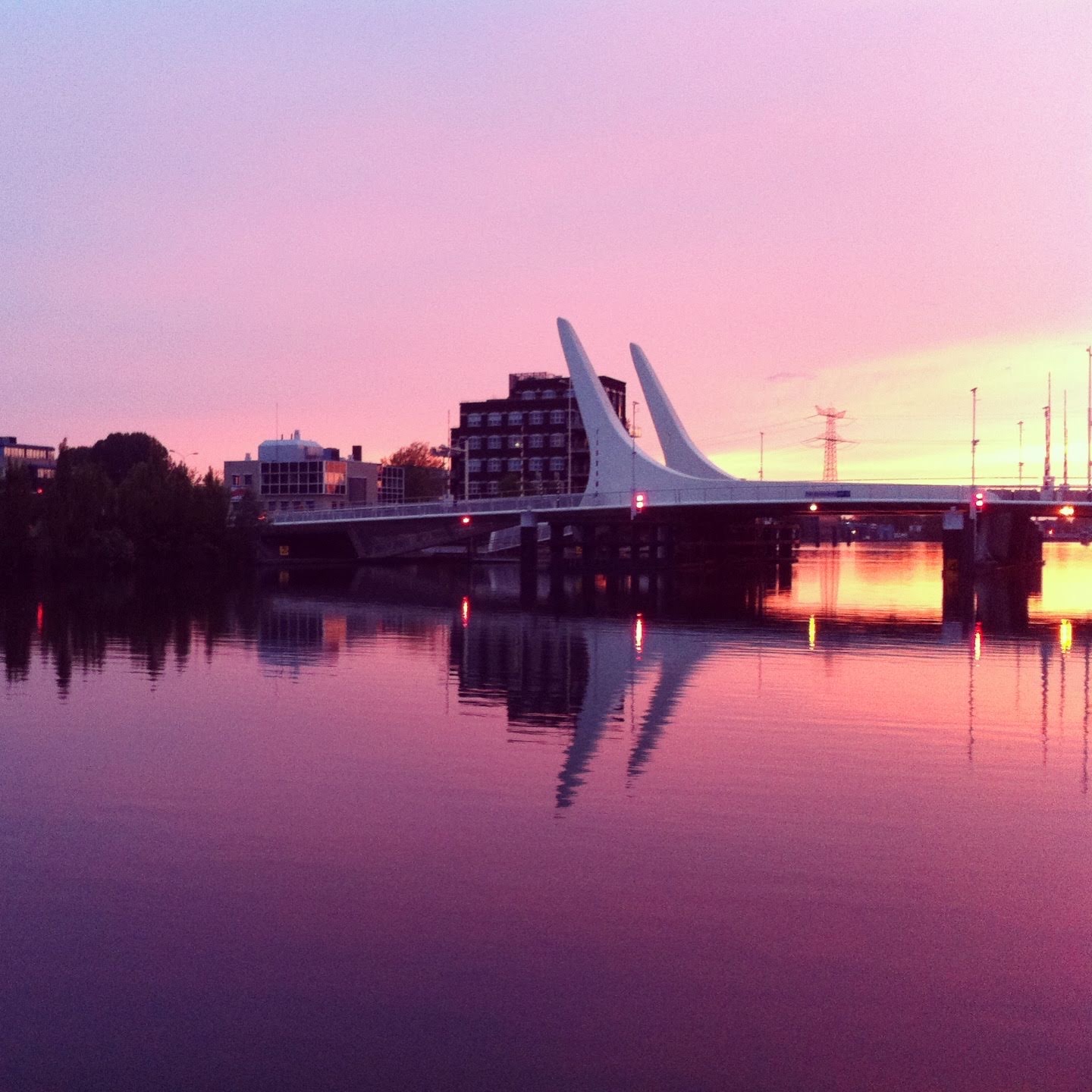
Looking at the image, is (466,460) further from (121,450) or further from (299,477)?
(121,450)

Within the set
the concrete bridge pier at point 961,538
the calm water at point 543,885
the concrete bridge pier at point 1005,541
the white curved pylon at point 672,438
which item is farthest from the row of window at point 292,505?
the calm water at point 543,885

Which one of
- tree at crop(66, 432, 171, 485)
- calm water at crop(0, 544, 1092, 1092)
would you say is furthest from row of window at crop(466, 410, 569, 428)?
calm water at crop(0, 544, 1092, 1092)

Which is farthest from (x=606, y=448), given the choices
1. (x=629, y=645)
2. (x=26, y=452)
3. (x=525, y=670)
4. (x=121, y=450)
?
(x=26, y=452)

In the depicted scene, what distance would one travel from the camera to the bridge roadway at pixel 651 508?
7150cm

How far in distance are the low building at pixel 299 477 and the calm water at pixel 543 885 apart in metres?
113

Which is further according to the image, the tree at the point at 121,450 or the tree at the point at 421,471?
the tree at the point at 421,471

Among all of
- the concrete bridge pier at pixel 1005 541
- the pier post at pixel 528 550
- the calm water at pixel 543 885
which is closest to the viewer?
the calm water at pixel 543 885

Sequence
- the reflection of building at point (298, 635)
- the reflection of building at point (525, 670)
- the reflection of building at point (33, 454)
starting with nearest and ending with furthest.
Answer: the reflection of building at point (525, 670), the reflection of building at point (298, 635), the reflection of building at point (33, 454)

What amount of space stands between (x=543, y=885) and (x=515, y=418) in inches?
4928

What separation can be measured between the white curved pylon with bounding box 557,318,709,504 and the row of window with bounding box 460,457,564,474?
43.3 meters

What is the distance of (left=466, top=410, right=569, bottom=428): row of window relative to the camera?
439 ft

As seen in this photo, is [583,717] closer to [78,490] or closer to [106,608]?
[106,608]

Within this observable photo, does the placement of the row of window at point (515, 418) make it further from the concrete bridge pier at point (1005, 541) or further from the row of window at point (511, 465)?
the concrete bridge pier at point (1005, 541)

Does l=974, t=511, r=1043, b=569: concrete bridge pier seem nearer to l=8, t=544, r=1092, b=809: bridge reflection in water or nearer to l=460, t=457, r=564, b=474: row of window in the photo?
l=8, t=544, r=1092, b=809: bridge reflection in water
